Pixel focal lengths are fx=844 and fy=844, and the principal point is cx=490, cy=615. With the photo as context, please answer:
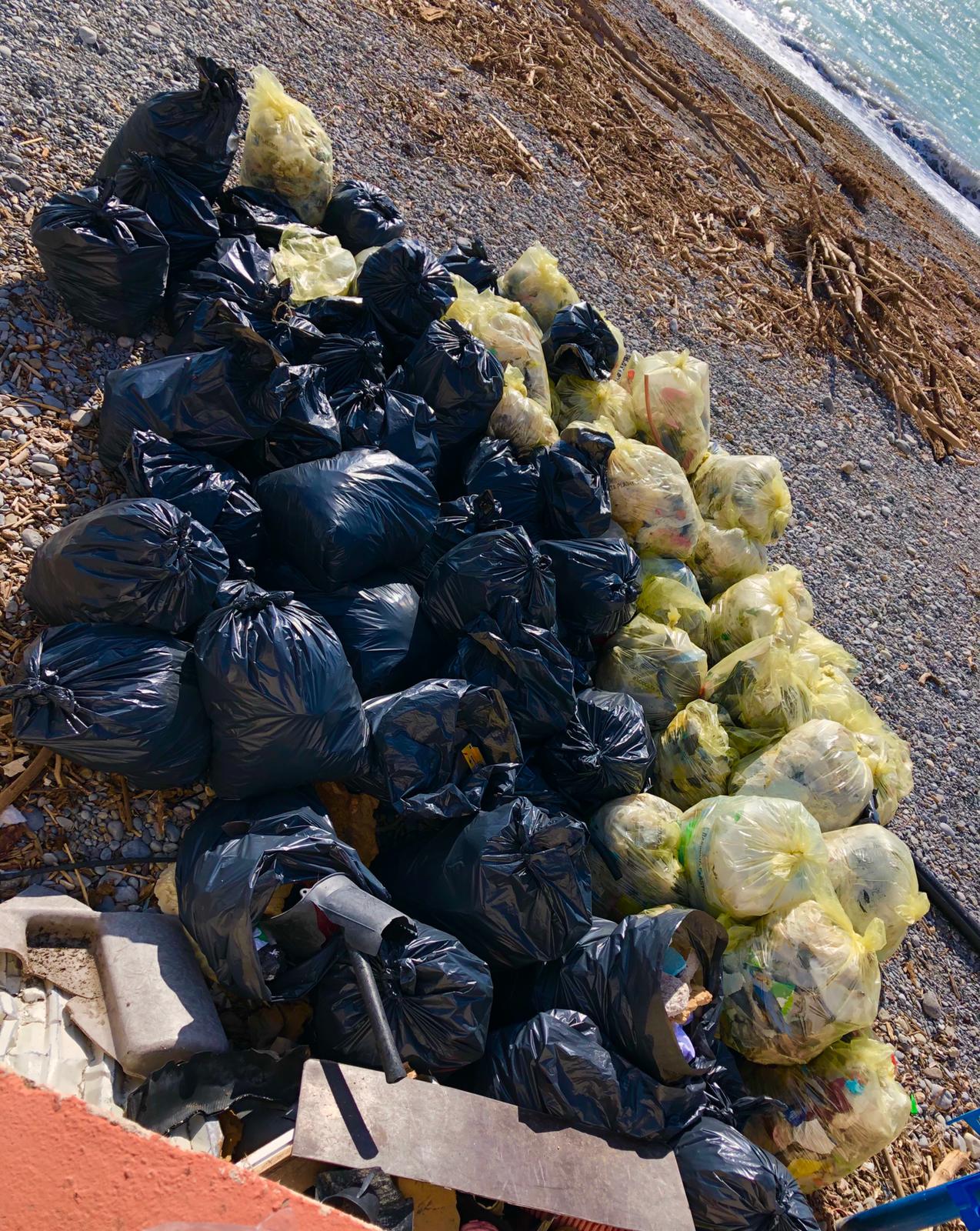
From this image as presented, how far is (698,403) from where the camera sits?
12.9 ft

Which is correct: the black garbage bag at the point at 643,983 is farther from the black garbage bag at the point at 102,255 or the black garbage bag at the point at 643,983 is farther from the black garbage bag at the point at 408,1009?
the black garbage bag at the point at 102,255

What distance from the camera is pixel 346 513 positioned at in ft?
8.63

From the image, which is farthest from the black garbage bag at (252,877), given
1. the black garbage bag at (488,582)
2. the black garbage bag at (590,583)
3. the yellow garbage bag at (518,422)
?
the yellow garbage bag at (518,422)

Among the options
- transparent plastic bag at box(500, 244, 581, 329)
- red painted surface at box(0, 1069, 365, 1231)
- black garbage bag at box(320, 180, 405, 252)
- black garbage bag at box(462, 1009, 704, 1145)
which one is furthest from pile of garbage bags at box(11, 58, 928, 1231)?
red painted surface at box(0, 1069, 365, 1231)

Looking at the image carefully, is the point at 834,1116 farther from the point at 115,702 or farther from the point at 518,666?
the point at 115,702

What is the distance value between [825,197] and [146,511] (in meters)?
8.60

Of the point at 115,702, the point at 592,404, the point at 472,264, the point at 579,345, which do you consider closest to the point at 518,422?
the point at 592,404

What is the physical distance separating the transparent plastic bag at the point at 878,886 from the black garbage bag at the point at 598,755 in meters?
0.73

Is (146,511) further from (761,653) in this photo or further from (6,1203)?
(761,653)

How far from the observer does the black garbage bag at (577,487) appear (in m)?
3.24

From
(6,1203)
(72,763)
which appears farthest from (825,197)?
(6,1203)

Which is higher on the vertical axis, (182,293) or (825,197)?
(825,197)

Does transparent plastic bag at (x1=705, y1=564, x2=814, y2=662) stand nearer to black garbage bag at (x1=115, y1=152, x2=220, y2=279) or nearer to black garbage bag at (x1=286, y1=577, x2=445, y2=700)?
black garbage bag at (x1=286, y1=577, x2=445, y2=700)

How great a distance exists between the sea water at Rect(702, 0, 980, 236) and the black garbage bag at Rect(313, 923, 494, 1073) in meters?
15.9
